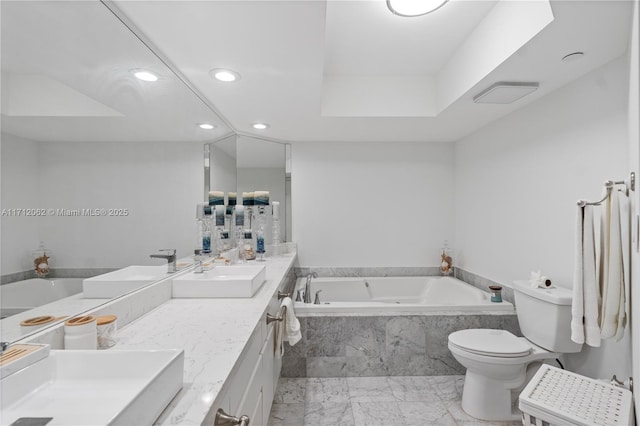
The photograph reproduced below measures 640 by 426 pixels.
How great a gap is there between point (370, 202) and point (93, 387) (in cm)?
317

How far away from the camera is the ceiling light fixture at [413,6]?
1711 mm

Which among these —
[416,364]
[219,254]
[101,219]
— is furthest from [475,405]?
[101,219]

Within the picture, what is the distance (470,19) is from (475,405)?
250 centimetres

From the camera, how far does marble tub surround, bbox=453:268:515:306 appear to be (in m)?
2.74

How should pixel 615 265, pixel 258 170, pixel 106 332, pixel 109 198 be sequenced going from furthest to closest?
1. pixel 258 170
2. pixel 615 265
3. pixel 109 198
4. pixel 106 332

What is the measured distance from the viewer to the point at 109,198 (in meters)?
1.28

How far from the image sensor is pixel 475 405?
2.11m

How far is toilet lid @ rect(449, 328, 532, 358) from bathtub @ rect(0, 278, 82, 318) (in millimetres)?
2137

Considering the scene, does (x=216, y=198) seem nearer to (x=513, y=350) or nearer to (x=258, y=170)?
(x=258, y=170)

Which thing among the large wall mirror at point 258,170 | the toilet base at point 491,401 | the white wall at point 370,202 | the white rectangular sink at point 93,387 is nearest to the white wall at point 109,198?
the white rectangular sink at point 93,387

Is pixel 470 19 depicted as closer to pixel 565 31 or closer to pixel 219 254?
pixel 565 31

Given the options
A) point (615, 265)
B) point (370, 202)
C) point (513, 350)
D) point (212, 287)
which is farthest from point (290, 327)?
point (370, 202)

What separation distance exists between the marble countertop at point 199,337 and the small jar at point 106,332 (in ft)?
0.14

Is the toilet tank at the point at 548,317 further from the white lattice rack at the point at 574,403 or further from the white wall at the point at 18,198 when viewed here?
the white wall at the point at 18,198
